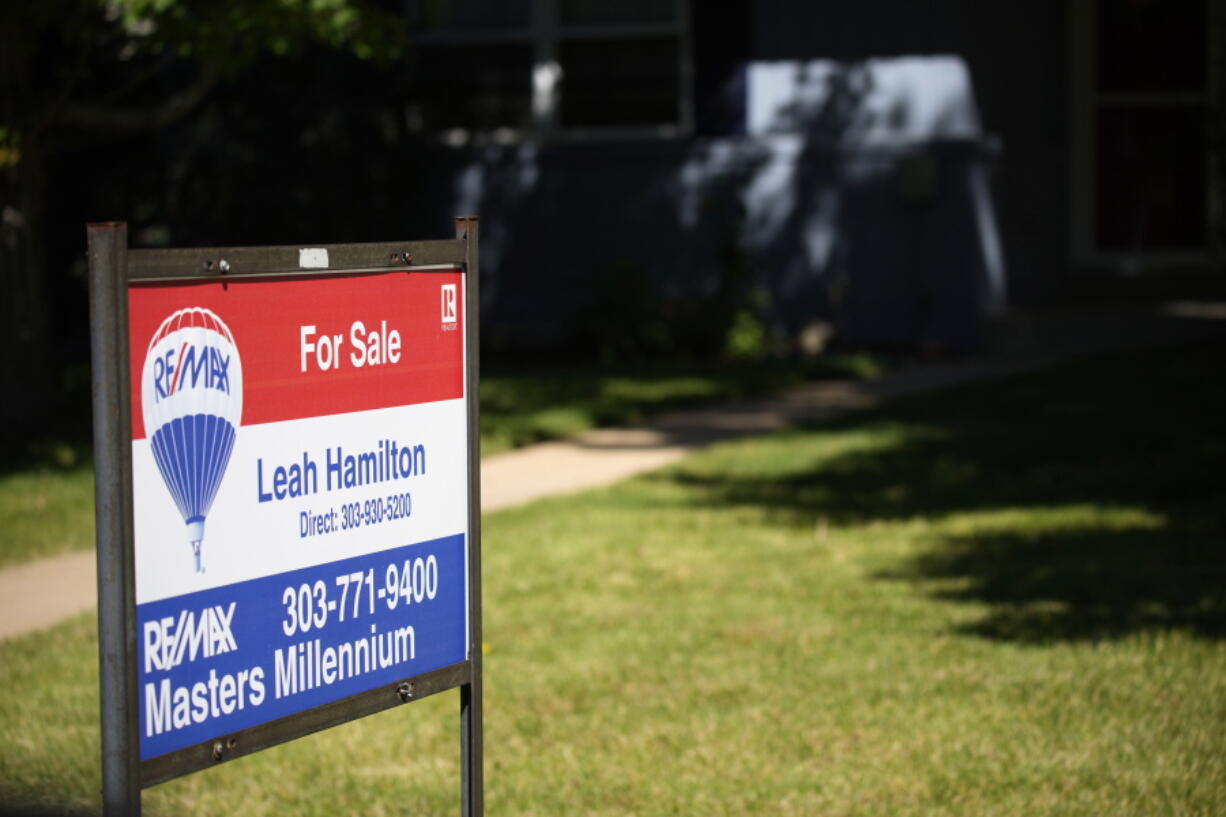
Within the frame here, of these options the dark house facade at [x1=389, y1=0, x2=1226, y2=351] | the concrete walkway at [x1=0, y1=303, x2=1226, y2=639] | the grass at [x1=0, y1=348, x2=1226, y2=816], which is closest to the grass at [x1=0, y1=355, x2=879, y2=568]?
the concrete walkway at [x1=0, y1=303, x2=1226, y2=639]

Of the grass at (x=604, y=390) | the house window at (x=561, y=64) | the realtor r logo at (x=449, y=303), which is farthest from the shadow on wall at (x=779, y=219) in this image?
the realtor r logo at (x=449, y=303)

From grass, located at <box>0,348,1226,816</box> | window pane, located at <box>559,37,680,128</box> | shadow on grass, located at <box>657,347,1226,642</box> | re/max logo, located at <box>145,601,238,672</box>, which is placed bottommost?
grass, located at <box>0,348,1226,816</box>

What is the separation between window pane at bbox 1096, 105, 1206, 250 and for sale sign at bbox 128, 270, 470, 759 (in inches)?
547

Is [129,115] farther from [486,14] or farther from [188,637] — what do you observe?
[188,637]

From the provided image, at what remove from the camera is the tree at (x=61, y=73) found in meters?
8.65

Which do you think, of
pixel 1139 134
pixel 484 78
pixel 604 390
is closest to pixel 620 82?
pixel 484 78

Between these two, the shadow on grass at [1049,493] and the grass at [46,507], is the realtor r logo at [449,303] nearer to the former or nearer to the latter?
the shadow on grass at [1049,493]

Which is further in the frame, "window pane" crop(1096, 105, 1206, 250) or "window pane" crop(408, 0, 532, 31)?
"window pane" crop(1096, 105, 1206, 250)

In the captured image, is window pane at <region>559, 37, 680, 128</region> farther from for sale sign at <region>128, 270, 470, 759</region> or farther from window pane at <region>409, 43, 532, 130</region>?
for sale sign at <region>128, 270, 470, 759</region>

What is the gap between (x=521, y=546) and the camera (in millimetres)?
7180

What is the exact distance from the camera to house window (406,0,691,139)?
47.2ft

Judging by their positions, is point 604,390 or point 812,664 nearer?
point 812,664

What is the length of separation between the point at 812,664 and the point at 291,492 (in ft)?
9.58

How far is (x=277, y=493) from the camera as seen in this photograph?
9.53 ft
